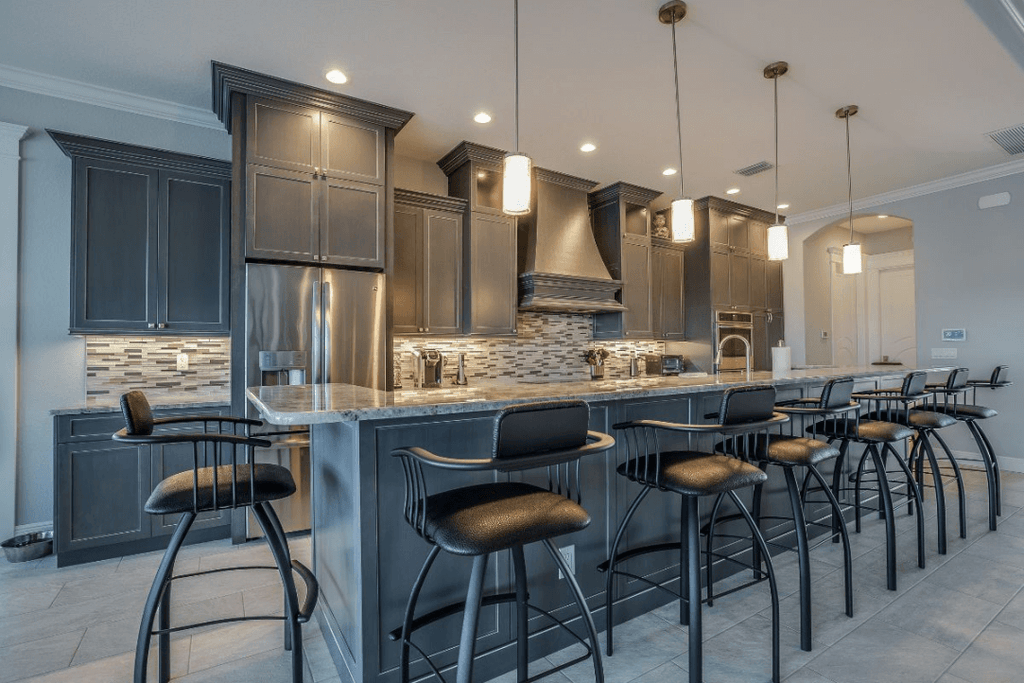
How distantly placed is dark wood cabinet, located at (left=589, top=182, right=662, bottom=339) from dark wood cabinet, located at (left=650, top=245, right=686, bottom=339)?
94mm

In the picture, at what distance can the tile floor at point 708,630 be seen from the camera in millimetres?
1792


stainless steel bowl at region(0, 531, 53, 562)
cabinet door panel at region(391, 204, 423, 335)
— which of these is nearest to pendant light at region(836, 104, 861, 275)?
cabinet door panel at region(391, 204, 423, 335)

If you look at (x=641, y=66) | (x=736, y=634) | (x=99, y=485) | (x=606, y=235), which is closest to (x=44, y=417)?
(x=99, y=485)

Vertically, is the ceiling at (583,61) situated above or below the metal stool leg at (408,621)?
above

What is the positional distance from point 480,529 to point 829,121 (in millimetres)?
4213

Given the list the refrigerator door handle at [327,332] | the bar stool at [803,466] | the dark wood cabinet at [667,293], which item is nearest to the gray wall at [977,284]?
the dark wood cabinet at [667,293]

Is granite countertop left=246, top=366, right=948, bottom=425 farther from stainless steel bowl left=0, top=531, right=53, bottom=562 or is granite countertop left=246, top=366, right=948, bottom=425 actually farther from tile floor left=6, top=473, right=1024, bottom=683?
stainless steel bowl left=0, top=531, right=53, bottom=562

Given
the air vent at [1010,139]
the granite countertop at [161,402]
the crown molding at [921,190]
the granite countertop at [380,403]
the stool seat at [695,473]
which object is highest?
the air vent at [1010,139]

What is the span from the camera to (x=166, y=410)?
2.94m

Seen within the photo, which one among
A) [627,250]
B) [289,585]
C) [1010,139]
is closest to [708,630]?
[289,585]

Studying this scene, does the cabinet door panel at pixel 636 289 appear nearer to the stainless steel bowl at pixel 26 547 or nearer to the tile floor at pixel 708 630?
the tile floor at pixel 708 630

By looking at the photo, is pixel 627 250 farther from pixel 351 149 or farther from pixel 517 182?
pixel 517 182

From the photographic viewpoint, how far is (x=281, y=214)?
317 cm

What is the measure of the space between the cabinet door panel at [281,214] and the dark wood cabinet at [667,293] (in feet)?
12.0
